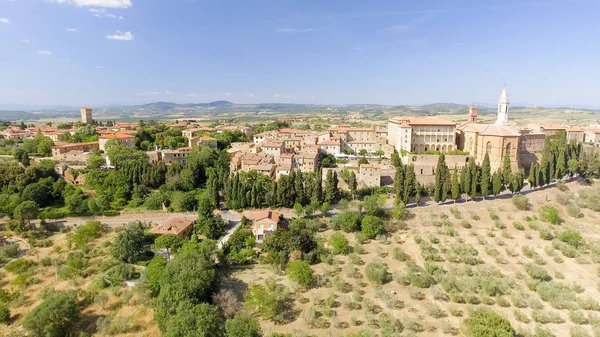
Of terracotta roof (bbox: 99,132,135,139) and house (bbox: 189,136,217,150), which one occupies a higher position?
terracotta roof (bbox: 99,132,135,139)

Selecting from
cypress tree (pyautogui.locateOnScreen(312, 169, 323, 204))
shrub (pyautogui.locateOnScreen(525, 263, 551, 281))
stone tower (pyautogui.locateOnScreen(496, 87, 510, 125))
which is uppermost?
stone tower (pyautogui.locateOnScreen(496, 87, 510, 125))

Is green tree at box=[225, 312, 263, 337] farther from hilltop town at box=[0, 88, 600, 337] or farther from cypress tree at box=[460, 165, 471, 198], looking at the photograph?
cypress tree at box=[460, 165, 471, 198]

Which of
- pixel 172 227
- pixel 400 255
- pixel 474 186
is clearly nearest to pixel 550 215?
pixel 474 186

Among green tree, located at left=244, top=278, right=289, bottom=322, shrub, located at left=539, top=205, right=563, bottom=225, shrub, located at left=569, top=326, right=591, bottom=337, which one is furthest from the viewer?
shrub, located at left=539, top=205, right=563, bottom=225

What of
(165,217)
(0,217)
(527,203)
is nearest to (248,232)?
(165,217)

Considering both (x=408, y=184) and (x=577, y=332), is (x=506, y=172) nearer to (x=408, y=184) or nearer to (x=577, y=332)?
(x=408, y=184)

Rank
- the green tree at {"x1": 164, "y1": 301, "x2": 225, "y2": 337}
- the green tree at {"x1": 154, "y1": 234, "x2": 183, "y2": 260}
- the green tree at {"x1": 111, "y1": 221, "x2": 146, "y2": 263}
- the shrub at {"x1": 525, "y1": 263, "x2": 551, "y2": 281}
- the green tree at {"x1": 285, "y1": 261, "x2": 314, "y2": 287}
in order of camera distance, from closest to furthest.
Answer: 1. the green tree at {"x1": 164, "y1": 301, "x2": 225, "y2": 337}
2. the green tree at {"x1": 285, "y1": 261, "x2": 314, "y2": 287}
3. the shrub at {"x1": 525, "y1": 263, "x2": 551, "y2": 281}
4. the green tree at {"x1": 111, "y1": 221, "x2": 146, "y2": 263}
5. the green tree at {"x1": 154, "y1": 234, "x2": 183, "y2": 260}

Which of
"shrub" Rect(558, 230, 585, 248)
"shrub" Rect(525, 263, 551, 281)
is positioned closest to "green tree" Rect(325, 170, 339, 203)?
"shrub" Rect(525, 263, 551, 281)
